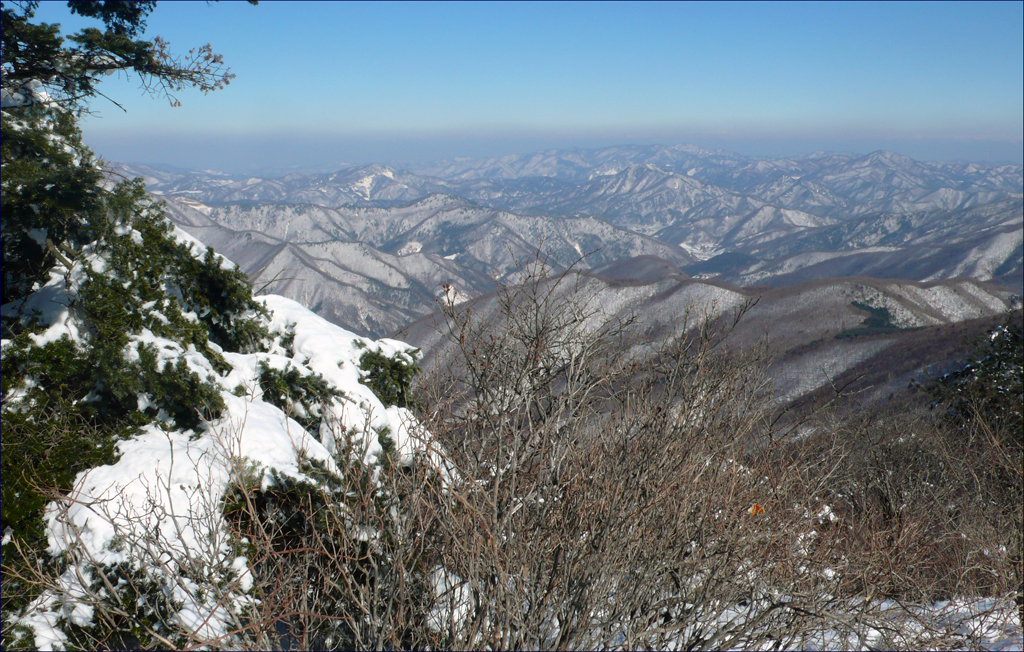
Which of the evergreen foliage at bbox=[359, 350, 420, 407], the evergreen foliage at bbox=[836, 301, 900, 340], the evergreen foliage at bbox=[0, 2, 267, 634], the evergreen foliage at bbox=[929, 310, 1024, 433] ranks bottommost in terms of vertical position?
the evergreen foliage at bbox=[836, 301, 900, 340]

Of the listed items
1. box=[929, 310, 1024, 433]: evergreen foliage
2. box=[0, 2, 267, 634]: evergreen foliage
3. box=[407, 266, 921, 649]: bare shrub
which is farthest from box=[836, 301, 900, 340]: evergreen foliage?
box=[0, 2, 267, 634]: evergreen foliage

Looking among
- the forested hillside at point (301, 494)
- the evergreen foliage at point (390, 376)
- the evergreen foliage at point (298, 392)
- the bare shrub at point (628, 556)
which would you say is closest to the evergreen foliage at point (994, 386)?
the forested hillside at point (301, 494)

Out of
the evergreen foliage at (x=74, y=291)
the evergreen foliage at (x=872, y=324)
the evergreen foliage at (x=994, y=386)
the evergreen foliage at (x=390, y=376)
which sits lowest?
the evergreen foliage at (x=872, y=324)

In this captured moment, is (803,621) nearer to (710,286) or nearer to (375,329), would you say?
(710,286)

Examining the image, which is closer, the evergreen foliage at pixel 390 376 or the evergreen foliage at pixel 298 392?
the evergreen foliage at pixel 298 392

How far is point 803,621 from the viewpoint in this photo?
7344 mm

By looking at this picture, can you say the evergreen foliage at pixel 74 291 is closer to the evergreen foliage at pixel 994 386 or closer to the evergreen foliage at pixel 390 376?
the evergreen foliage at pixel 390 376

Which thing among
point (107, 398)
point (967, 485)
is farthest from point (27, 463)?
point (967, 485)

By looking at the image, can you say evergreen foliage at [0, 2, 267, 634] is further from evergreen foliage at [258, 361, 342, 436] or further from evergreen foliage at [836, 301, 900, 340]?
evergreen foliage at [836, 301, 900, 340]

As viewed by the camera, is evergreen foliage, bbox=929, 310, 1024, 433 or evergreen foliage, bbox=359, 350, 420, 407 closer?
evergreen foliage, bbox=359, 350, 420, 407

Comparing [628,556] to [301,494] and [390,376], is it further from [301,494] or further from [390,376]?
[390,376]

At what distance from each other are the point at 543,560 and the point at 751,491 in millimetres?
4440

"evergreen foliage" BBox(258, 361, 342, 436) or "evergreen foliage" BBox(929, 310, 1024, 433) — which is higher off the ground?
"evergreen foliage" BBox(258, 361, 342, 436)

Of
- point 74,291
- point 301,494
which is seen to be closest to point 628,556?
point 301,494
